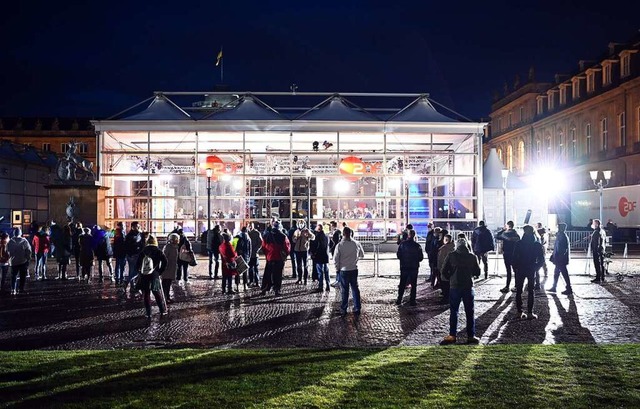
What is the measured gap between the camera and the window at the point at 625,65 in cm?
4803

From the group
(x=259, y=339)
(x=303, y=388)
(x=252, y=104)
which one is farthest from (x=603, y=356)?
(x=252, y=104)

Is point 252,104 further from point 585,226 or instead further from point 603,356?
point 603,356

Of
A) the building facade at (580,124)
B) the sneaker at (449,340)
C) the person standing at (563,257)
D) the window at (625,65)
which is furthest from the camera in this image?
the window at (625,65)

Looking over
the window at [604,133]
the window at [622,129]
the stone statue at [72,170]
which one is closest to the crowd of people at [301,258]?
the stone statue at [72,170]

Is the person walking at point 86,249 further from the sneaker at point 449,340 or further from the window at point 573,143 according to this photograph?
the window at point 573,143

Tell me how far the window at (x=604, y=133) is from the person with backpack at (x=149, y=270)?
153 feet

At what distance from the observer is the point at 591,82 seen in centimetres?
5466

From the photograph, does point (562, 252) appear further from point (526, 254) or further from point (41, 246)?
point (41, 246)

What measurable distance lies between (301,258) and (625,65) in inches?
1552

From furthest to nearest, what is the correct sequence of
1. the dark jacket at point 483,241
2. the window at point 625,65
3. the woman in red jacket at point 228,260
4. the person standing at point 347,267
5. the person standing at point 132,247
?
the window at point 625,65 → the dark jacket at point 483,241 → the person standing at point 132,247 → the woman in red jacket at point 228,260 → the person standing at point 347,267

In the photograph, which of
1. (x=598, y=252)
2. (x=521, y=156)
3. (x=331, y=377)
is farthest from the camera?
(x=521, y=156)

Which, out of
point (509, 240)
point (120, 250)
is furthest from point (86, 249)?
point (509, 240)

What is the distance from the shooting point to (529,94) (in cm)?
6888

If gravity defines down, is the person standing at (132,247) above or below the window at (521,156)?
below
